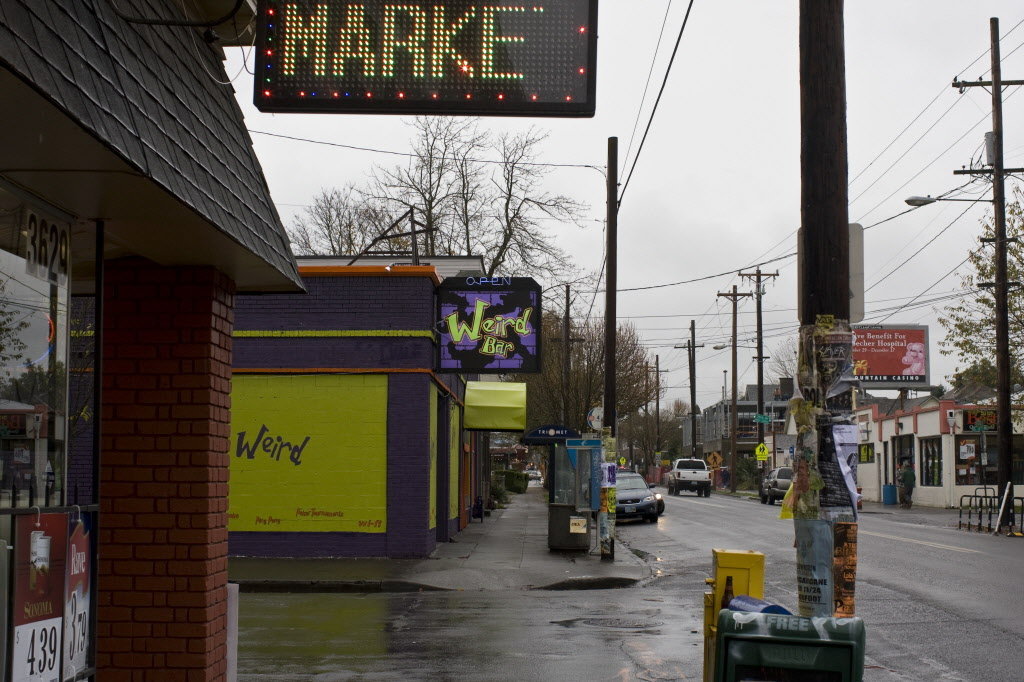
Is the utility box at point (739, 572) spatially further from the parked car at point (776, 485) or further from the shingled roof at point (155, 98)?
the parked car at point (776, 485)

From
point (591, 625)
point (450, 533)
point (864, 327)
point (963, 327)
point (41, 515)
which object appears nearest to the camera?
point (41, 515)

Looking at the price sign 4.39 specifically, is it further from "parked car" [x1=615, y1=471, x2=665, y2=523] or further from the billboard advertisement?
the billboard advertisement

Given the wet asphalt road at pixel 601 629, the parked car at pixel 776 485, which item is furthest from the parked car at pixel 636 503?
the parked car at pixel 776 485

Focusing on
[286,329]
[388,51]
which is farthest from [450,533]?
[388,51]

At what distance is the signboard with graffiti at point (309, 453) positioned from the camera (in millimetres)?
18500

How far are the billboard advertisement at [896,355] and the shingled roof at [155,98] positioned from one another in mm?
57298

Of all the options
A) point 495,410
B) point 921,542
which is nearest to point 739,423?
point 495,410

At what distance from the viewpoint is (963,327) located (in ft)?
114

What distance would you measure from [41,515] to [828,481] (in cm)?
407

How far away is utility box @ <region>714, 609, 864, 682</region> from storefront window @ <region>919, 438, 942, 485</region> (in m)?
41.8

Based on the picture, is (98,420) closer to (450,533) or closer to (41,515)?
(41,515)

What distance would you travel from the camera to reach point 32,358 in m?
4.78

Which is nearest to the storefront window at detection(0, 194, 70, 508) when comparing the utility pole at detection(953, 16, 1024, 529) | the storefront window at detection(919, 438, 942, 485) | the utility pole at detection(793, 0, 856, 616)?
the utility pole at detection(793, 0, 856, 616)

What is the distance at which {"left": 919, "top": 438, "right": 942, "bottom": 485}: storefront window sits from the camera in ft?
144
